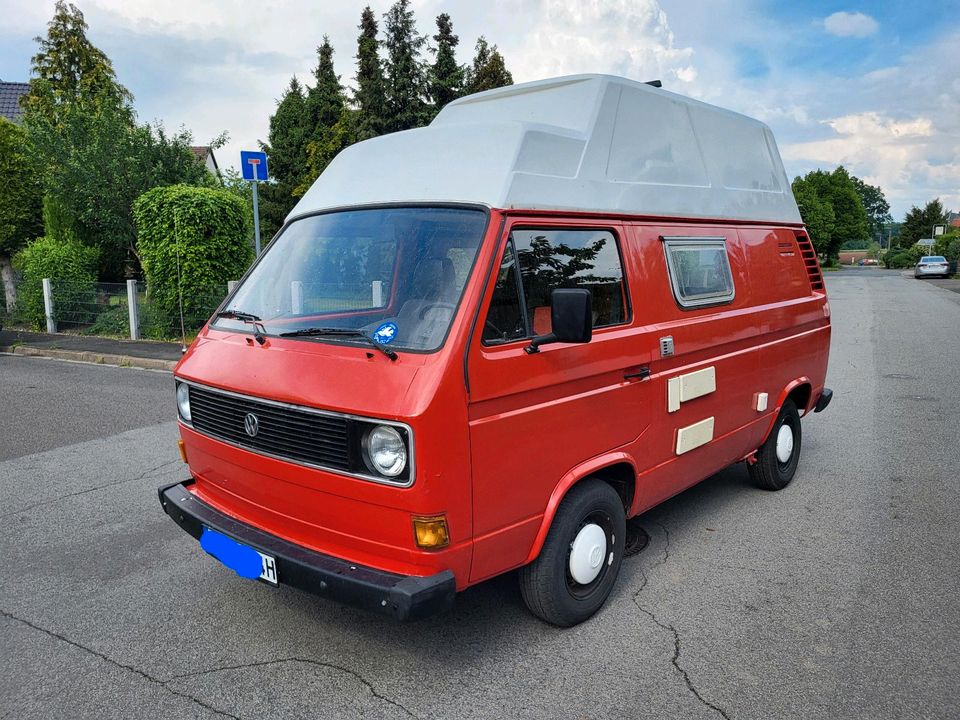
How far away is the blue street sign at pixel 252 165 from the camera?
34.7 ft

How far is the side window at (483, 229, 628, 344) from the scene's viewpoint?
3.13m

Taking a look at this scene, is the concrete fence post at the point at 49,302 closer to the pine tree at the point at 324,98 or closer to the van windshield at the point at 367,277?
the van windshield at the point at 367,277

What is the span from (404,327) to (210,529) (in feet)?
4.41

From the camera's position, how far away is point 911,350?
12914 mm

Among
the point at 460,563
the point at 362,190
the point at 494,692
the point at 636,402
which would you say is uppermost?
the point at 362,190

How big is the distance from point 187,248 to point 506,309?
37.6 ft

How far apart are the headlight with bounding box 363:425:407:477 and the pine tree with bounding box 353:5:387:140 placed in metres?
28.7

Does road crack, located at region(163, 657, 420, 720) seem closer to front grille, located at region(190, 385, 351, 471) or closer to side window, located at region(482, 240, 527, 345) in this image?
front grille, located at region(190, 385, 351, 471)

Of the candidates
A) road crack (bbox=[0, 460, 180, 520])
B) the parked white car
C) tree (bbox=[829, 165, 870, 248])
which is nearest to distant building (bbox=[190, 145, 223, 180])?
road crack (bbox=[0, 460, 180, 520])

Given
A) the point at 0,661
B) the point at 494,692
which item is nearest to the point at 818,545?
the point at 494,692

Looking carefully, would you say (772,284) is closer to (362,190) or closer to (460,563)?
(362,190)

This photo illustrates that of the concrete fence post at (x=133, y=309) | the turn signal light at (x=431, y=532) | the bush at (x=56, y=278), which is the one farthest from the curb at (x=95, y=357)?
the turn signal light at (x=431, y=532)

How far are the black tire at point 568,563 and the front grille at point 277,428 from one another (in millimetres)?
1052

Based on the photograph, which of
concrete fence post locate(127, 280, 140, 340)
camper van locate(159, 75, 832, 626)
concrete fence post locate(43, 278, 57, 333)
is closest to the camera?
camper van locate(159, 75, 832, 626)
